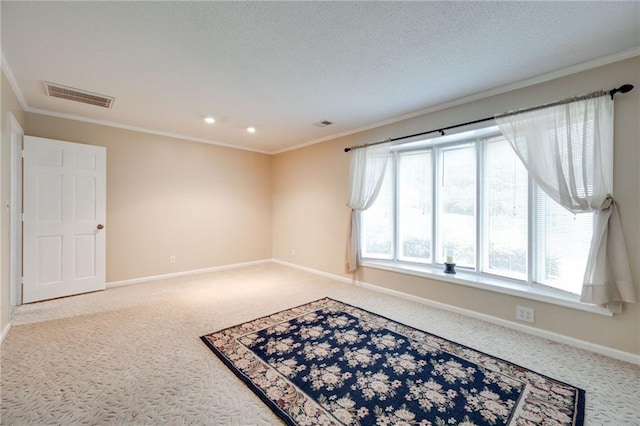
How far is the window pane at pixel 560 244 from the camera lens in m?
2.54

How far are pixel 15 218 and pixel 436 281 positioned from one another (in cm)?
517

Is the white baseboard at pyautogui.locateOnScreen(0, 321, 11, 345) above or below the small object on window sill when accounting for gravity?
below

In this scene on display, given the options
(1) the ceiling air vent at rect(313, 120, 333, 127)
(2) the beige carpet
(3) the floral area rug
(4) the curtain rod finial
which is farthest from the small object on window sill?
(1) the ceiling air vent at rect(313, 120, 333, 127)

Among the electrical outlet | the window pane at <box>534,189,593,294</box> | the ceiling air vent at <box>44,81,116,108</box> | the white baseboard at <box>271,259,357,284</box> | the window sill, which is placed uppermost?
the ceiling air vent at <box>44,81,116,108</box>

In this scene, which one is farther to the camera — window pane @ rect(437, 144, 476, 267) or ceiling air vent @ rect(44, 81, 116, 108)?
window pane @ rect(437, 144, 476, 267)

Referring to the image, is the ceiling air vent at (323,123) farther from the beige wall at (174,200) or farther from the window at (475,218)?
the beige wall at (174,200)

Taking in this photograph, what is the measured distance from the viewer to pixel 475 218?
3.38 metres

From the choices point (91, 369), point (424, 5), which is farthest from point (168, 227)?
point (424, 5)

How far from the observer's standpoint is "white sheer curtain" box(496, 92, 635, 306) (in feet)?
7.45

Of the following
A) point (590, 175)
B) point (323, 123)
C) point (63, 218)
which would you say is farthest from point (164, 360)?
point (590, 175)

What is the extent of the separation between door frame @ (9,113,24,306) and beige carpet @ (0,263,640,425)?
30 centimetres

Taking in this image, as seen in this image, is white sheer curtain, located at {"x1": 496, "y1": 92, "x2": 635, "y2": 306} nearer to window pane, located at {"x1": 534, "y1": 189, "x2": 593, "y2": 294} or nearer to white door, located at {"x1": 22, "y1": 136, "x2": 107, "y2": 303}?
window pane, located at {"x1": 534, "y1": 189, "x2": 593, "y2": 294}

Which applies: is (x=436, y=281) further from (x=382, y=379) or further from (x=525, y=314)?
(x=382, y=379)

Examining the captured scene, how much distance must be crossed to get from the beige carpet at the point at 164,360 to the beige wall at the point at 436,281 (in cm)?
22
